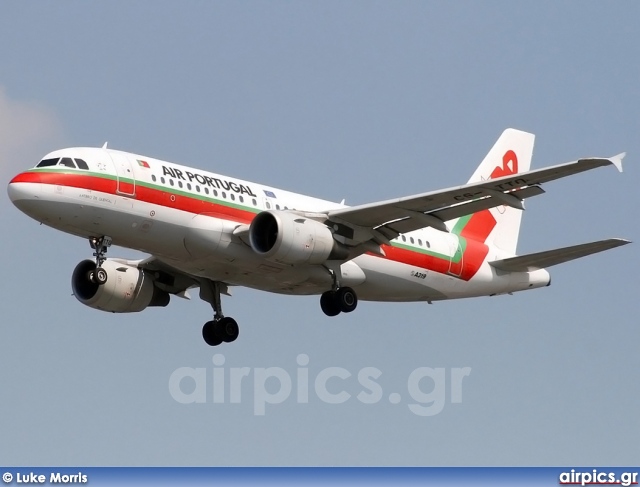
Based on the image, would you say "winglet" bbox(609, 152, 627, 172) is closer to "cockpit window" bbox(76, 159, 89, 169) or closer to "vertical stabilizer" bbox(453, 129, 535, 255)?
"vertical stabilizer" bbox(453, 129, 535, 255)

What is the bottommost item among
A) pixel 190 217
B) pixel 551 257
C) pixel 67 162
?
pixel 190 217

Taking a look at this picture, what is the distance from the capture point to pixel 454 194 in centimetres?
4506

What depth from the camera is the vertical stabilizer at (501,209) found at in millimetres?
55188

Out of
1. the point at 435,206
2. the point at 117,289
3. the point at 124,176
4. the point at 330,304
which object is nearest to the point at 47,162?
the point at 124,176

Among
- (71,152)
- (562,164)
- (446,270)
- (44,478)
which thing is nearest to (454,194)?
(562,164)

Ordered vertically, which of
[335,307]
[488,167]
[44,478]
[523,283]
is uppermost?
[488,167]

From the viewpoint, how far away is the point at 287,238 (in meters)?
45.7

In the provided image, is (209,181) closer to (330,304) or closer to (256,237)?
(256,237)

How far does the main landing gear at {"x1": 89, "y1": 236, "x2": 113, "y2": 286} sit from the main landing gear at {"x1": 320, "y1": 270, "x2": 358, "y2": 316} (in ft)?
23.7

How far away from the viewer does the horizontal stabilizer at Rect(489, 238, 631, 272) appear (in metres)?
47.9

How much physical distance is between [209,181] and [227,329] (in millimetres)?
7344

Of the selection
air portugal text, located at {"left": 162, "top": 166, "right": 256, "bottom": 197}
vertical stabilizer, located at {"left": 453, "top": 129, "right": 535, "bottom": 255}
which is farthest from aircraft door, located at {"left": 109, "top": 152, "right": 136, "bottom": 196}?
vertical stabilizer, located at {"left": 453, "top": 129, "right": 535, "bottom": 255}

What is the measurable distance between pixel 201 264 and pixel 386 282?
23.4 ft

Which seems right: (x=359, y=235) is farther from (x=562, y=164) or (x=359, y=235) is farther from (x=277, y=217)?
(x=562, y=164)
